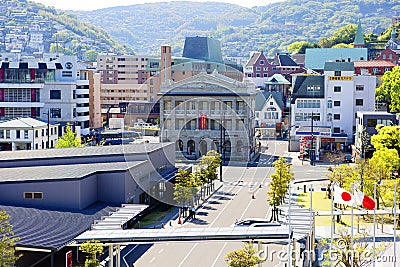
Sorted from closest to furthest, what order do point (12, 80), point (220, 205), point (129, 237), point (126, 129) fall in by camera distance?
point (129, 237), point (220, 205), point (12, 80), point (126, 129)

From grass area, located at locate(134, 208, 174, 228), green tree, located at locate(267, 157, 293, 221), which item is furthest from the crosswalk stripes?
grass area, located at locate(134, 208, 174, 228)

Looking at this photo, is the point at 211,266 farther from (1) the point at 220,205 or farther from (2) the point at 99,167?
(1) the point at 220,205

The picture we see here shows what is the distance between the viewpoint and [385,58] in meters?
73.3

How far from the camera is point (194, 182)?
2855cm

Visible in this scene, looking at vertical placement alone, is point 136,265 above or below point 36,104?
below

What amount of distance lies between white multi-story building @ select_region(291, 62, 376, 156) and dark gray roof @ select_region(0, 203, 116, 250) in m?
29.5

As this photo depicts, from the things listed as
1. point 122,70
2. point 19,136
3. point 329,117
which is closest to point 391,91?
point 329,117

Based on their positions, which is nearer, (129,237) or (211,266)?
(129,237)

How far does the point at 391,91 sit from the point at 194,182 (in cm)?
2685

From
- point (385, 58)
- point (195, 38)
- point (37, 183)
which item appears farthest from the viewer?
point (195, 38)

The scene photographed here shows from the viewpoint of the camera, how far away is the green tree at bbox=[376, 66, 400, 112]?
49.1 metres

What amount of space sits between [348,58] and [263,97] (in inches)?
799

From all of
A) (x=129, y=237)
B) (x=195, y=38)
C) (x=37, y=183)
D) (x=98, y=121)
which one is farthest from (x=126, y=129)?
(x=129, y=237)

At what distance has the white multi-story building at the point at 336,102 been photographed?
4953 cm
